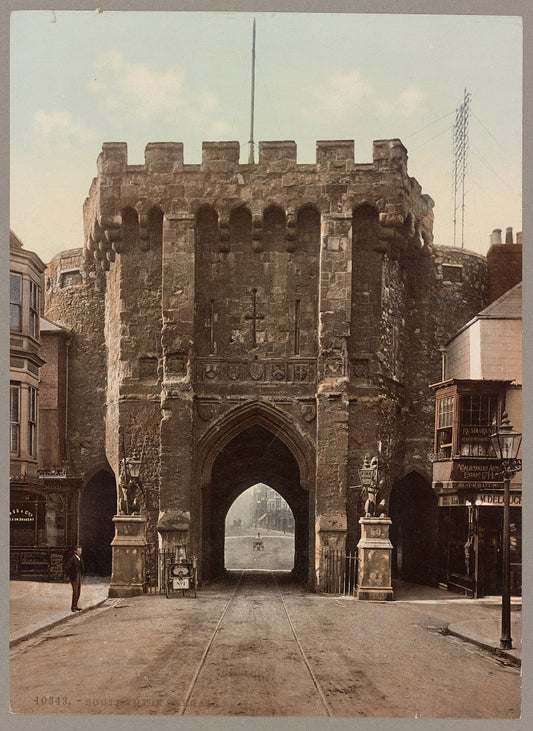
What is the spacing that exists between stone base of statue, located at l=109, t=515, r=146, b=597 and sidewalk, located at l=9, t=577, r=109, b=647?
1.69 ft

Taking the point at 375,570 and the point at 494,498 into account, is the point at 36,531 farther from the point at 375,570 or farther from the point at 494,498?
the point at 494,498

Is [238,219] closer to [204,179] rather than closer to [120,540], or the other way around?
[204,179]

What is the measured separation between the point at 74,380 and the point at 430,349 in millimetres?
8970

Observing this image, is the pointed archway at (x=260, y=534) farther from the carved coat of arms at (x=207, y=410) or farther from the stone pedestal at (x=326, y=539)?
the carved coat of arms at (x=207, y=410)

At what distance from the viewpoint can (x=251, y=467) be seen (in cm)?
2745

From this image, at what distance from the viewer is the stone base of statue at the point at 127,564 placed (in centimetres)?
1856

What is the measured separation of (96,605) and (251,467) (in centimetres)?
1068

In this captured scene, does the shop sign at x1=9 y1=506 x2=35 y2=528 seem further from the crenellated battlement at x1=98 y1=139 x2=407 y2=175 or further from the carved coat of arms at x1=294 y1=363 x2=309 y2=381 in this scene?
the crenellated battlement at x1=98 y1=139 x2=407 y2=175

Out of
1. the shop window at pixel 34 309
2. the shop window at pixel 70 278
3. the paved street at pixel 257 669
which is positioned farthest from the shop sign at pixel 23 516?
the shop window at pixel 70 278

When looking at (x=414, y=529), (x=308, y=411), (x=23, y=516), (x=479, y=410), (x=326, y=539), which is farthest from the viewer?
(x=414, y=529)

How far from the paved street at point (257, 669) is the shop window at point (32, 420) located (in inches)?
125

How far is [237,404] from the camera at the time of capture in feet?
69.5

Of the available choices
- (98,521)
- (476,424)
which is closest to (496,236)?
(476,424)

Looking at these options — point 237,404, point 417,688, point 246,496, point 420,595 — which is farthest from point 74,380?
point 246,496
